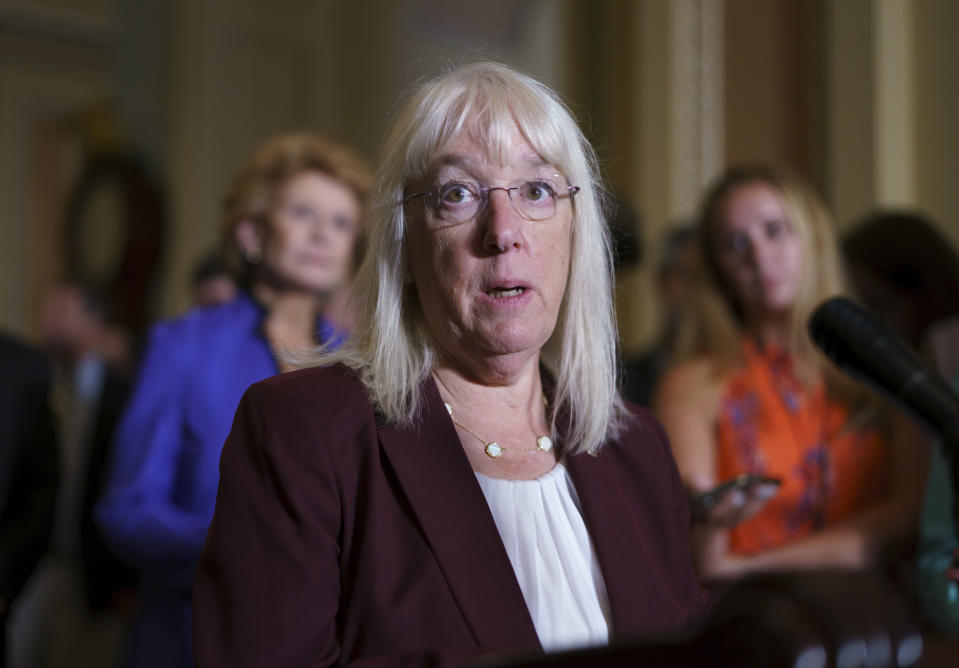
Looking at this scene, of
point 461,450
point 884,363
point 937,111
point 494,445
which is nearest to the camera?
point 884,363

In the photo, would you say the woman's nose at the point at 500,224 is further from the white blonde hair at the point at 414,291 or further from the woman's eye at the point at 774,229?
the woman's eye at the point at 774,229

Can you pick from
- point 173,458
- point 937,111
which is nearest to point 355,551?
point 173,458

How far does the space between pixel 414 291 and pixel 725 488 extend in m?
0.68

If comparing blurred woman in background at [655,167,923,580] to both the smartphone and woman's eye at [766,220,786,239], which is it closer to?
woman's eye at [766,220,786,239]

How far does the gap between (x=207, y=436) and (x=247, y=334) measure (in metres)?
0.31

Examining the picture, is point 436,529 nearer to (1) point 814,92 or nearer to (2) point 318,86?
(1) point 814,92

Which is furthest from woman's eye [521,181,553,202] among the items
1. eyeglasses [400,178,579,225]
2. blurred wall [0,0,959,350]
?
blurred wall [0,0,959,350]

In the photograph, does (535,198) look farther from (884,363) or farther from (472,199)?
(884,363)

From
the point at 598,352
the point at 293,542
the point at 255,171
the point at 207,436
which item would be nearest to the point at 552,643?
the point at 293,542

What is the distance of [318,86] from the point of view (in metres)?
8.59

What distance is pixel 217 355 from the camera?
238 cm

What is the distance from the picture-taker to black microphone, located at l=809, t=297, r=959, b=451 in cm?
116

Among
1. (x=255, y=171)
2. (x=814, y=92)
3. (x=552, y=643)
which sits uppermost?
(x=814, y=92)

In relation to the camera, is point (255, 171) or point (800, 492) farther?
point (255, 171)
